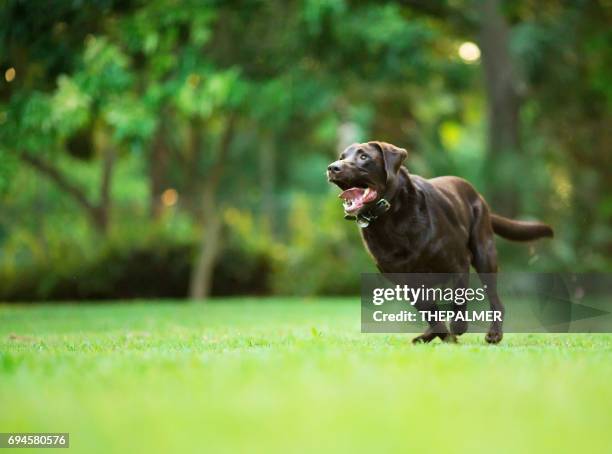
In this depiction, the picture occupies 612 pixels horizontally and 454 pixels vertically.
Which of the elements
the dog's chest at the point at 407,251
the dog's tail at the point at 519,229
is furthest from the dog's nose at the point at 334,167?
the dog's tail at the point at 519,229

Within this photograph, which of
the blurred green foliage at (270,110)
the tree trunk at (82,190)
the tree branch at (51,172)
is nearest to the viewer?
the blurred green foliage at (270,110)

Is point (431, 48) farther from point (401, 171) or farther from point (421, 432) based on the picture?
point (421, 432)

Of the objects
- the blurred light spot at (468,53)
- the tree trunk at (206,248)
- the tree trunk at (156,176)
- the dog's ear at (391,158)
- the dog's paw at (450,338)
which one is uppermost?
the blurred light spot at (468,53)

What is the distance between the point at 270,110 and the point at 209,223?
3.92m

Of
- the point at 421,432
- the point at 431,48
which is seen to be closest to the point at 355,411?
the point at 421,432

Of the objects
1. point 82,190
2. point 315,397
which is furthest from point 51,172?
point 315,397

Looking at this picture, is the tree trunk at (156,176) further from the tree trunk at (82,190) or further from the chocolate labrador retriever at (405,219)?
the chocolate labrador retriever at (405,219)

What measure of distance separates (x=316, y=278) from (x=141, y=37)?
9052 mm

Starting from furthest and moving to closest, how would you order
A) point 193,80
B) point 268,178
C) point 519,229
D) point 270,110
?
point 268,178 → point 270,110 → point 193,80 → point 519,229

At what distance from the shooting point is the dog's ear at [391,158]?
20.5 feet

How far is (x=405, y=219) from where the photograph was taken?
6.40 meters

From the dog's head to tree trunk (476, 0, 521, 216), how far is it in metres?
10.9

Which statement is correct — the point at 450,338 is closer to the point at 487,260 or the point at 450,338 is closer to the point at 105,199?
the point at 487,260

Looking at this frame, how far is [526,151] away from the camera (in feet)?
61.9
